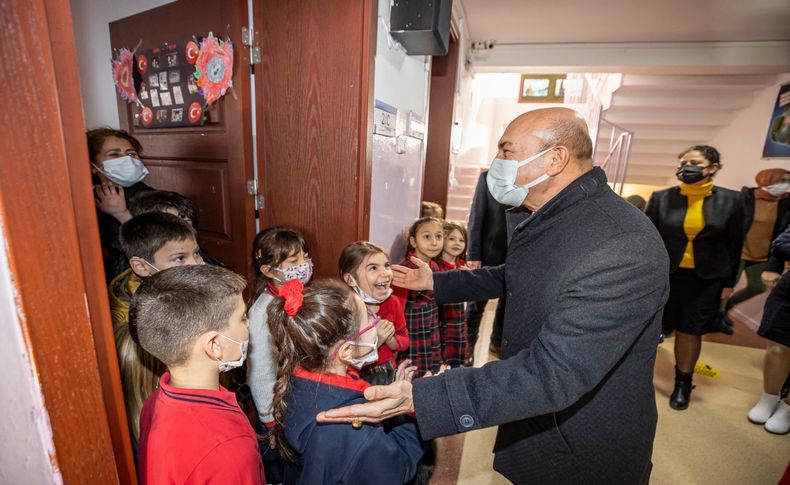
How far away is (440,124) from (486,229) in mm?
1190

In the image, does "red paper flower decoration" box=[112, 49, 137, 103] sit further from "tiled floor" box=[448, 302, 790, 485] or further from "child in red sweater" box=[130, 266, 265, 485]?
"tiled floor" box=[448, 302, 790, 485]

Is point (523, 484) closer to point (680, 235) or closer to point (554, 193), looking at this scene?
point (554, 193)

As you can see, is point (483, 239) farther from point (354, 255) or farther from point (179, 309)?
point (179, 309)

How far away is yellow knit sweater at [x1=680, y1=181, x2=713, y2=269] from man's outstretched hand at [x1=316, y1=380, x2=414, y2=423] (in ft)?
7.99

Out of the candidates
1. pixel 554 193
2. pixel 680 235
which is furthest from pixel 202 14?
pixel 680 235

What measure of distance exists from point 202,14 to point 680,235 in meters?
3.18

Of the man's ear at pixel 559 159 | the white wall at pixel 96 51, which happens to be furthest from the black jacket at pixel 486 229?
the white wall at pixel 96 51

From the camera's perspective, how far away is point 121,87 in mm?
2396

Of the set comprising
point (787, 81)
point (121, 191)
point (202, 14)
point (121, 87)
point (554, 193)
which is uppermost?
point (787, 81)

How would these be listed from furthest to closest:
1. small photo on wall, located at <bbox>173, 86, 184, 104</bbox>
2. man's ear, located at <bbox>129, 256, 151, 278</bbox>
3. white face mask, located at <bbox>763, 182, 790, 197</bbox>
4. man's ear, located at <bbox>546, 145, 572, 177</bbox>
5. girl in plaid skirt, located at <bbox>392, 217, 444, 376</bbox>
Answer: white face mask, located at <bbox>763, 182, 790, 197</bbox> < girl in plaid skirt, located at <bbox>392, 217, 444, 376</bbox> < small photo on wall, located at <bbox>173, 86, 184, 104</bbox> < man's ear, located at <bbox>129, 256, 151, 278</bbox> < man's ear, located at <bbox>546, 145, 572, 177</bbox>

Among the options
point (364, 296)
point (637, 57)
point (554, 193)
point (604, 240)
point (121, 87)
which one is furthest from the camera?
point (637, 57)

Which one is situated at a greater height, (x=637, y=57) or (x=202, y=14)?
(x=637, y=57)

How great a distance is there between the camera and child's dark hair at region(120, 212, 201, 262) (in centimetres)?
140

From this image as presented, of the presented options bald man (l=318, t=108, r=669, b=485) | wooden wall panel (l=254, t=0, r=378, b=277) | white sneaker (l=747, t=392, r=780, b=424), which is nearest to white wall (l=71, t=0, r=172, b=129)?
wooden wall panel (l=254, t=0, r=378, b=277)
